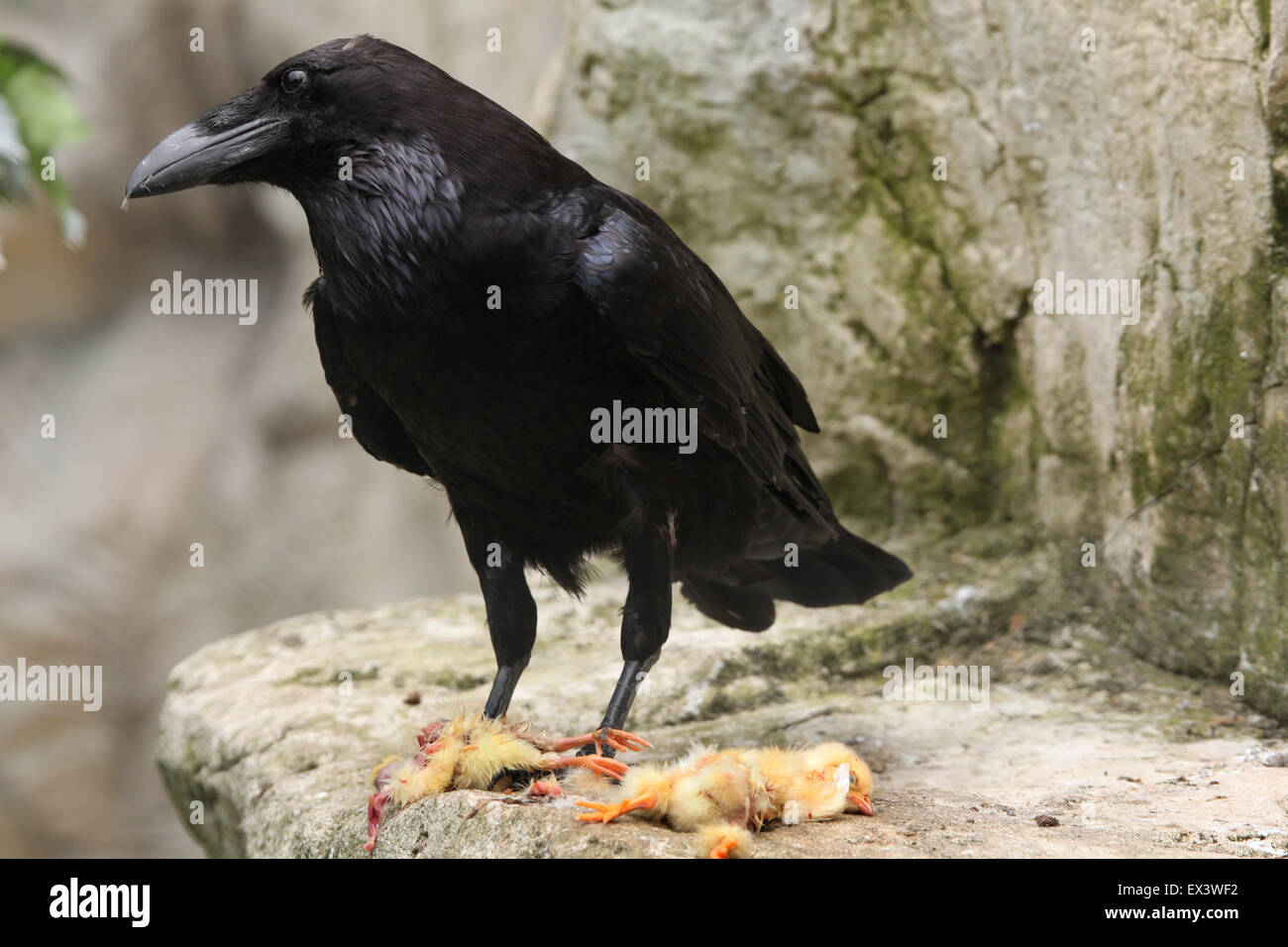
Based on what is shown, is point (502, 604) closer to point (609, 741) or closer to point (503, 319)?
point (609, 741)

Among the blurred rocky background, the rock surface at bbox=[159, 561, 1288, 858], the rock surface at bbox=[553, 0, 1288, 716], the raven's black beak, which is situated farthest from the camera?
the blurred rocky background

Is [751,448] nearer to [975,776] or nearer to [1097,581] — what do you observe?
[975,776]

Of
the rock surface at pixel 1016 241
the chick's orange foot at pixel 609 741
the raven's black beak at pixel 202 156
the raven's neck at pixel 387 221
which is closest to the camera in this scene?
the raven's neck at pixel 387 221

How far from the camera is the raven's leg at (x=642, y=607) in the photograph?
3000 mm

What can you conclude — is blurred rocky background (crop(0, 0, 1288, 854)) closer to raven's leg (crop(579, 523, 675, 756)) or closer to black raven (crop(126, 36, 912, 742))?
black raven (crop(126, 36, 912, 742))

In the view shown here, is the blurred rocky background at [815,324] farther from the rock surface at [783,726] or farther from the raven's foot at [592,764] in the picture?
the raven's foot at [592,764]

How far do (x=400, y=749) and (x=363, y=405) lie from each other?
37.3 inches

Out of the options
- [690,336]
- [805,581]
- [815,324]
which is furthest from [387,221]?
[815,324]

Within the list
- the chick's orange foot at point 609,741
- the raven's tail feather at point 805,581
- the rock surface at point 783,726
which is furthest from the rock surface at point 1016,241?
the chick's orange foot at point 609,741

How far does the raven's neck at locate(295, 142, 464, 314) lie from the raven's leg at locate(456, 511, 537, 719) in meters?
0.66

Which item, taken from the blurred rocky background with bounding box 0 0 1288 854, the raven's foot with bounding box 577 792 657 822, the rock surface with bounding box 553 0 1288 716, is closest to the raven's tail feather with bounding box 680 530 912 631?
the blurred rocky background with bounding box 0 0 1288 854

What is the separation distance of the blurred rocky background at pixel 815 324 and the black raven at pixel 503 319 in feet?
1.98

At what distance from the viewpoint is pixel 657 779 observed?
2404 millimetres

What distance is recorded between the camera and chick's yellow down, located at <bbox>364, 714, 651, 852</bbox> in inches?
104
